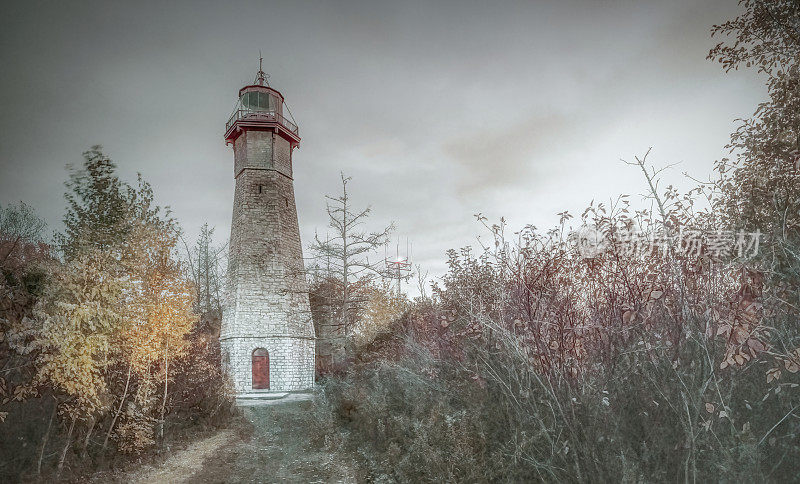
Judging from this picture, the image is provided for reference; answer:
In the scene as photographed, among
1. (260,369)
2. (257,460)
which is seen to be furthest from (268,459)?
(260,369)

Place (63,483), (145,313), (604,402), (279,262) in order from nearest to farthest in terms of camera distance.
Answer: (604,402), (63,483), (145,313), (279,262)

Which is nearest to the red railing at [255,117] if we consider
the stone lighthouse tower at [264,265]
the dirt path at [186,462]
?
the stone lighthouse tower at [264,265]

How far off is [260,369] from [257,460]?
434 inches

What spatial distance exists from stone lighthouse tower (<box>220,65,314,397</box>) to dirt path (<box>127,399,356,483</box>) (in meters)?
7.32

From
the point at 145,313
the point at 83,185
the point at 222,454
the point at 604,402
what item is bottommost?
the point at 222,454

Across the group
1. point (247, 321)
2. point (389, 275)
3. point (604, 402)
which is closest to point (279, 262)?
point (247, 321)

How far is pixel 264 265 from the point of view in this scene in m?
21.2

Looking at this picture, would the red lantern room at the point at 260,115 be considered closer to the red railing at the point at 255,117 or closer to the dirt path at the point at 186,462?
the red railing at the point at 255,117

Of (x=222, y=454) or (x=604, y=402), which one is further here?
(x=222, y=454)

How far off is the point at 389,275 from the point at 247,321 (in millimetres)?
6794

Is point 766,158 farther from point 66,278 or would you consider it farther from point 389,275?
point 389,275

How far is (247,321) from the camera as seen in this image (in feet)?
67.2

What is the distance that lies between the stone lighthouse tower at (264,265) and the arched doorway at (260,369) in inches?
0.5

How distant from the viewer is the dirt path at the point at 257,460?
886cm
